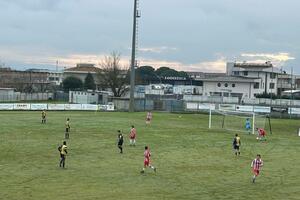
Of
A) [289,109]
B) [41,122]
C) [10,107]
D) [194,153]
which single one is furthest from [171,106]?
[194,153]

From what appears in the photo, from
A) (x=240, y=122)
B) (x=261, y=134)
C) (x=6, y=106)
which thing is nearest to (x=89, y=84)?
(x=6, y=106)

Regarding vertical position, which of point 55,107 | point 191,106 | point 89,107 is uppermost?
point 191,106

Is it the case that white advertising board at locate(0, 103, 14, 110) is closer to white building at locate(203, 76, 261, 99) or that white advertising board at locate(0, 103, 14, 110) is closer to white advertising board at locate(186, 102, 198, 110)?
white advertising board at locate(186, 102, 198, 110)

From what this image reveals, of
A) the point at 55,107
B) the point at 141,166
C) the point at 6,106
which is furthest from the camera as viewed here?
the point at 55,107

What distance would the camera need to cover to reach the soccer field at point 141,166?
22.8m

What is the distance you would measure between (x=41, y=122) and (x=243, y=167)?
31853 millimetres

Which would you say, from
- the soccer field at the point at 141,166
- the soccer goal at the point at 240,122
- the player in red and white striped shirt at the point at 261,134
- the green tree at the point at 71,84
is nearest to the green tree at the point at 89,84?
the green tree at the point at 71,84

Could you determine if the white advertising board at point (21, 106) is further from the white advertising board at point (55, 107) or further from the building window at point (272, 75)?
the building window at point (272, 75)

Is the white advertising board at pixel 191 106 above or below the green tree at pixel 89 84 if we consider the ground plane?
below

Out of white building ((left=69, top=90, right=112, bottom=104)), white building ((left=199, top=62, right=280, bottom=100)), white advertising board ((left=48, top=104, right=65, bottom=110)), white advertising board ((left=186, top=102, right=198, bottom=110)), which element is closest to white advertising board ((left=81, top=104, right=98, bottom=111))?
white advertising board ((left=48, top=104, right=65, bottom=110))

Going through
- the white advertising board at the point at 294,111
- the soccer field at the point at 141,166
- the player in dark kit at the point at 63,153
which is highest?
the white advertising board at the point at 294,111

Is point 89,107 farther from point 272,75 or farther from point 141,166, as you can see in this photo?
point 272,75

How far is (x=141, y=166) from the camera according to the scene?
29797 mm

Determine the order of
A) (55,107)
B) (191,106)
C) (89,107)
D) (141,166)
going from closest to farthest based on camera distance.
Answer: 1. (141,166)
2. (55,107)
3. (89,107)
4. (191,106)
